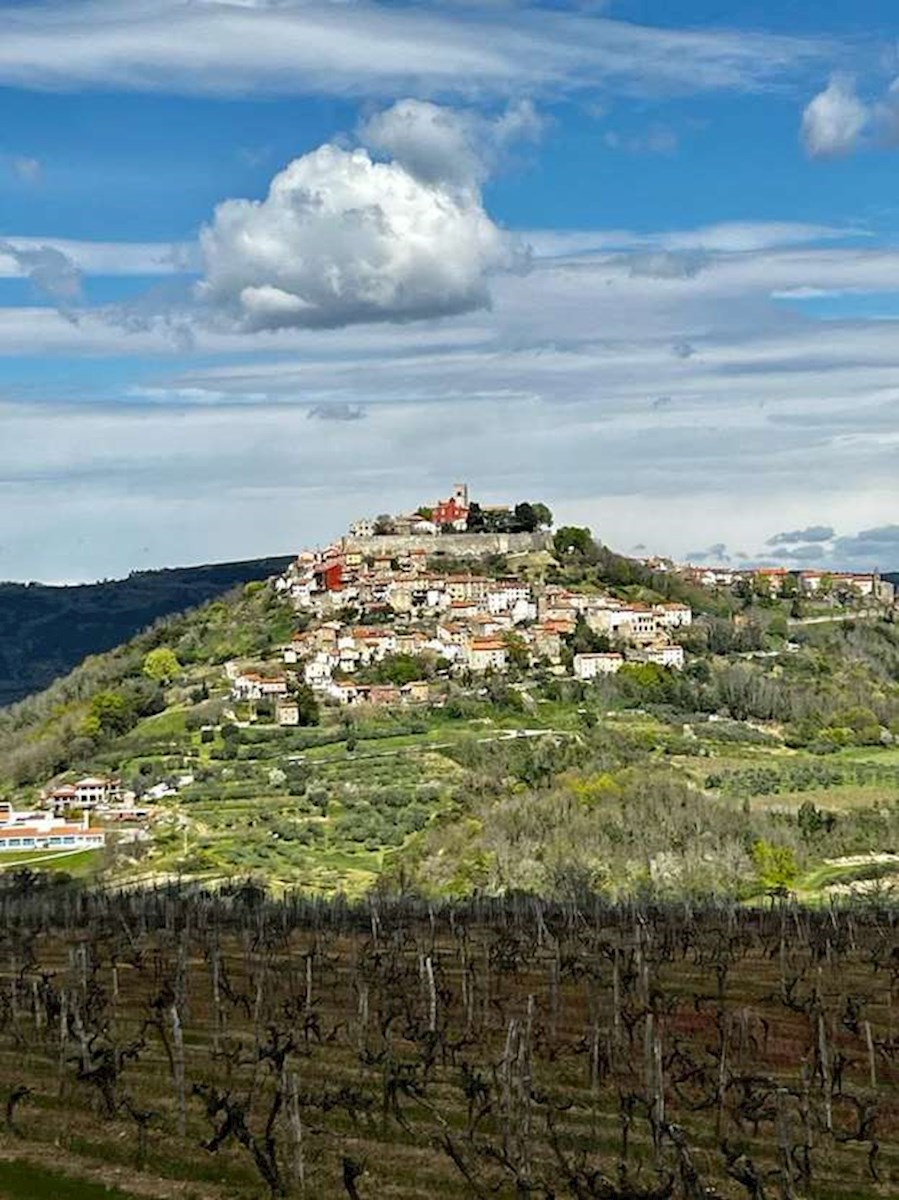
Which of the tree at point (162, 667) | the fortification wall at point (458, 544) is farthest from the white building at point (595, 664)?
the fortification wall at point (458, 544)

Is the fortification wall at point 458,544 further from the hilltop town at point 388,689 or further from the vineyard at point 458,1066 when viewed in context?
the vineyard at point 458,1066

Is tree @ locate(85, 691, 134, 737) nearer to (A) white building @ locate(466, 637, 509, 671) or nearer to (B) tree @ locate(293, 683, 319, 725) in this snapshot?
(B) tree @ locate(293, 683, 319, 725)

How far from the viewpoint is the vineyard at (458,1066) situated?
18.2 metres

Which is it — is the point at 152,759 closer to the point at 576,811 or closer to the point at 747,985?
the point at 576,811

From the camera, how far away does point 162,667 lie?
125062mm

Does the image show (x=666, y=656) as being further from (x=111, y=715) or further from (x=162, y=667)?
(x=111, y=715)

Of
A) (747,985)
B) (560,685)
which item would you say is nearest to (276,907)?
(747,985)

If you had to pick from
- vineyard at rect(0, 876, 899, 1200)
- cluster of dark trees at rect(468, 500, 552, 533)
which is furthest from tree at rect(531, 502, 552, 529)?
vineyard at rect(0, 876, 899, 1200)

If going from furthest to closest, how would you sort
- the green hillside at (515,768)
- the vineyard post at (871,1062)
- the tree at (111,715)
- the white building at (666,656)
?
the white building at (666,656), the tree at (111,715), the green hillside at (515,768), the vineyard post at (871,1062)

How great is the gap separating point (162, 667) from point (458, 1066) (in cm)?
Answer: 10347

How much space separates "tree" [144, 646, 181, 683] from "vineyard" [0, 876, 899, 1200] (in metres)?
83.9

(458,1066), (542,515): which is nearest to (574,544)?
(542,515)

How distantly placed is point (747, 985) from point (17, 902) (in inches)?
1238

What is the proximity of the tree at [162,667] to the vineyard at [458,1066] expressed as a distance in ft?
275
